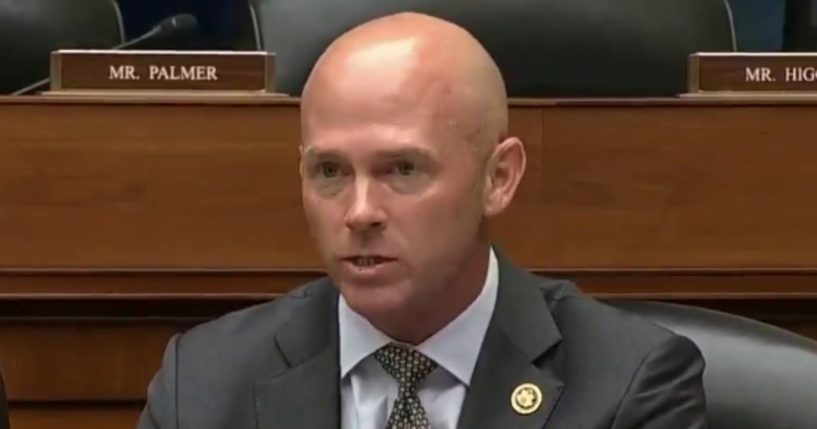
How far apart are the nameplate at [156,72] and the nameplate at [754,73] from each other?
0.51 m

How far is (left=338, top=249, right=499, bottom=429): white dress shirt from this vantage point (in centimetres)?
127

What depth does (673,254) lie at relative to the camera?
174 cm

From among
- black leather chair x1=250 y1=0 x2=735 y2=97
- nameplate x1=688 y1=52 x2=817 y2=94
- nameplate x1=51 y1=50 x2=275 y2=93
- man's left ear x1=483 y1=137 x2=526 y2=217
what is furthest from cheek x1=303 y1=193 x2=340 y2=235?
black leather chair x1=250 y1=0 x2=735 y2=97

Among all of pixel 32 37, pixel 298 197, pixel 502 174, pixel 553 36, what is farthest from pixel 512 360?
pixel 32 37

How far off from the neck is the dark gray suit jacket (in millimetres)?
41

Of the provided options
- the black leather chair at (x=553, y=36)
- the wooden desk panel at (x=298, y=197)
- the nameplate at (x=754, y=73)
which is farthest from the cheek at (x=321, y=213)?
the black leather chair at (x=553, y=36)

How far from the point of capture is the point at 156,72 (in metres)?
1.83

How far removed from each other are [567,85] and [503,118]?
0.92 metres

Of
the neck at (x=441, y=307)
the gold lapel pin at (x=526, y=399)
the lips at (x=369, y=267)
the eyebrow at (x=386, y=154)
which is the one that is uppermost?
the eyebrow at (x=386, y=154)

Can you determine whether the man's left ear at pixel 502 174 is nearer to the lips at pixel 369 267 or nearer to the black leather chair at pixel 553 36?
the lips at pixel 369 267

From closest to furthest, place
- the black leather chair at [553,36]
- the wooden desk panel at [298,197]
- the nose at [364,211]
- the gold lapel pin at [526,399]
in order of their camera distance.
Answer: the nose at [364,211], the gold lapel pin at [526,399], the wooden desk panel at [298,197], the black leather chair at [553,36]

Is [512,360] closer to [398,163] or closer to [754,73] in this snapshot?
[398,163]

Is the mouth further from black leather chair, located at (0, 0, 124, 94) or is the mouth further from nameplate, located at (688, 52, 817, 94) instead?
black leather chair, located at (0, 0, 124, 94)

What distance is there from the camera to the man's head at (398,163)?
3.86 ft
